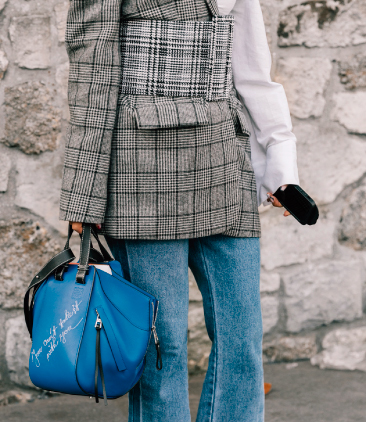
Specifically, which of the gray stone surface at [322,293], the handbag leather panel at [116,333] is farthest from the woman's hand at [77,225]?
the gray stone surface at [322,293]

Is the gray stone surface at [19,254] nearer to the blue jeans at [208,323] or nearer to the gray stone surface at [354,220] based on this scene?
the blue jeans at [208,323]

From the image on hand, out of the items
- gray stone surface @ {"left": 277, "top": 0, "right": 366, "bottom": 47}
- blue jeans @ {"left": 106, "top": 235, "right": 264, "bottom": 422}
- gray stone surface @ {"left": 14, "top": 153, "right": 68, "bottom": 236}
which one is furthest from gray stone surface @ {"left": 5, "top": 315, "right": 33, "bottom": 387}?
gray stone surface @ {"left": 277, "top": 0, "right": 366, "bottom": 47}

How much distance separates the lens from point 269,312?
215cm

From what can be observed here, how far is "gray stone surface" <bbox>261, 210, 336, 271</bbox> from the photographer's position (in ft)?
6.89

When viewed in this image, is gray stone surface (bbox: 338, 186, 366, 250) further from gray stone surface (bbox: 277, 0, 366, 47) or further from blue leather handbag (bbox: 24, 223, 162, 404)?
blue leather handbag (bbox: 24, 223, 162, 404)

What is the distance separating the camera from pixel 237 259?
122cm

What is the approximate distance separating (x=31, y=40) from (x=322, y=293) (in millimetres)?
1493

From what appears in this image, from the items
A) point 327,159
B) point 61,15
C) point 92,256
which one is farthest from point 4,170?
point 327,159

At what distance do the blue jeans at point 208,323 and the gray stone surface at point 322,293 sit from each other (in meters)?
0.93

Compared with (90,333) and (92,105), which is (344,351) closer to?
(90,333)

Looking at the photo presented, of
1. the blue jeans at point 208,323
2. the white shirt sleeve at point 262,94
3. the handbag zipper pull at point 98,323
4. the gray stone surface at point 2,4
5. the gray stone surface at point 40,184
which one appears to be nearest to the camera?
the handbag zipper pull at point 98,323

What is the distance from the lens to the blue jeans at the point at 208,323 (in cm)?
116

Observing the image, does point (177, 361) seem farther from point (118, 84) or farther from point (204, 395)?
point (118, 84)

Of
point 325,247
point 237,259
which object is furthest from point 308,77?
point 237,259
